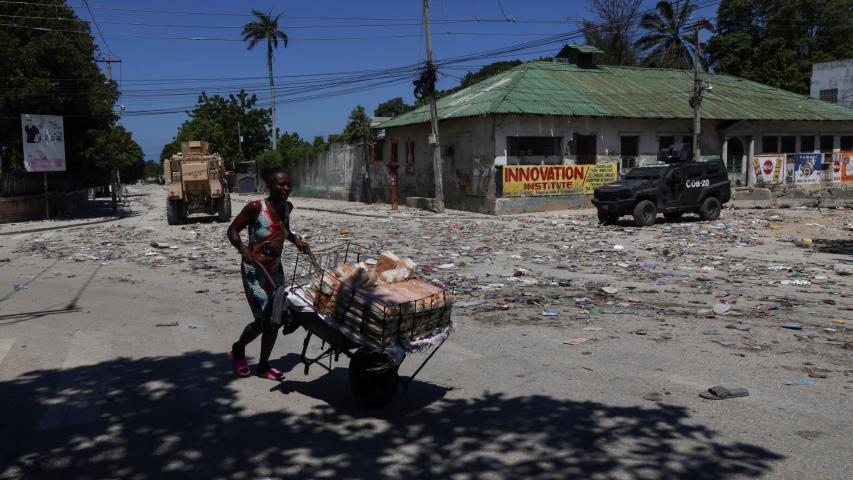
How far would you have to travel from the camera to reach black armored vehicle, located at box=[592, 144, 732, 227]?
17844mm

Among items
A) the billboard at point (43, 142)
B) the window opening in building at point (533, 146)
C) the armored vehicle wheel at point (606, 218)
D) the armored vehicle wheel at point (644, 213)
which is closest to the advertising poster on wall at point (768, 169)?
the window opening in building at point (533, 146)

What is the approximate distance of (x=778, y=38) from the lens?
156ft

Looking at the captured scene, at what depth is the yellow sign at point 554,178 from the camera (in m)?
24.6

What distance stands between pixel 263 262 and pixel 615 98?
26.5 meters

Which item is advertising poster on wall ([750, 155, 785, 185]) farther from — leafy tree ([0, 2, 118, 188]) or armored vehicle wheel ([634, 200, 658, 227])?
leafy tree ([0, 2, 118, 188])

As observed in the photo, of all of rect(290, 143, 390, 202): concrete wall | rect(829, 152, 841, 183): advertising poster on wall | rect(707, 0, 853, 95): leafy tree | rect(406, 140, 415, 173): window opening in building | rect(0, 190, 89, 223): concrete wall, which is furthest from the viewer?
rect(707, 0, 853, 95): leafy tree

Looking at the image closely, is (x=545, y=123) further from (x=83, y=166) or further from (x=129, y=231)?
(x=83, y=166)

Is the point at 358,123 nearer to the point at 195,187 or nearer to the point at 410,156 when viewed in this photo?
the point at 410,156

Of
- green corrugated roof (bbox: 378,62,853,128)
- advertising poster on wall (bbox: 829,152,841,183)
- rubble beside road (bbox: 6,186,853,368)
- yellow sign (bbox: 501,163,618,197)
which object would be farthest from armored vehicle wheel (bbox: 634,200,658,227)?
advertising poster on wall (bbox: 829,152,841,183)

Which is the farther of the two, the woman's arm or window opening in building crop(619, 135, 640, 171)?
window opening in building crop(619, 135, 640, 171)

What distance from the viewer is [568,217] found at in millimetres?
21984

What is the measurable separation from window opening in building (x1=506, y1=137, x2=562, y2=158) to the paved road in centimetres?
1937

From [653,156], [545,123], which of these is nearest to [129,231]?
[545,123]

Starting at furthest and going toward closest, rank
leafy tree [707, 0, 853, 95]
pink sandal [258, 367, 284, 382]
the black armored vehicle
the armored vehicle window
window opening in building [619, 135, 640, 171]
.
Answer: leafy tree [707, 0, 853, 95], window opening in building [619, 135, 640, 171], the armored vehicle window, the black armored vehicle, pink sandal [258, 367, 284, 382]
